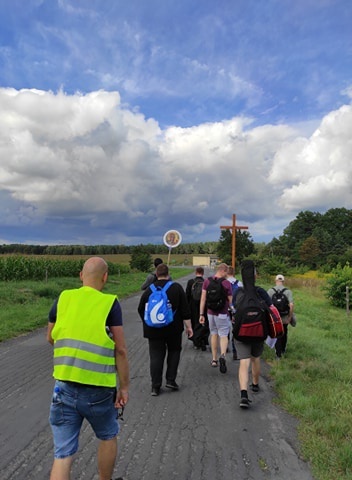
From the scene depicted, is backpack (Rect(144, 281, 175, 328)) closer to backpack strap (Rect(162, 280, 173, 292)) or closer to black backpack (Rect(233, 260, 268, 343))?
backpack strap (Rect(162, 280, 173, 292))

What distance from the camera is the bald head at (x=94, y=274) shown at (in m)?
2.77

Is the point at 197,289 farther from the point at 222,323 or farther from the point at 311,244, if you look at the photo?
the point at 311,244

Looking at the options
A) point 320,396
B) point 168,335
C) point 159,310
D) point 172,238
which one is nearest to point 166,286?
point 159,310

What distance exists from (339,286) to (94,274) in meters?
19.8

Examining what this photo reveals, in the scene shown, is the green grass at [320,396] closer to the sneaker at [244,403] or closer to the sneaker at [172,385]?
the sneaker at [244,403]

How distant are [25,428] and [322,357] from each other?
19.1 feet

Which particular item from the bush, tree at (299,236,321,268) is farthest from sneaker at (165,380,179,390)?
tree at (299,236,321,268)

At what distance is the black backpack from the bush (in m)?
16.6

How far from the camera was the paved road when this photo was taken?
10.8 feet

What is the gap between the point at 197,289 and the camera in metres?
8.33

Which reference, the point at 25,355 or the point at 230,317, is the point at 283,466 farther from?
the point at 25,355

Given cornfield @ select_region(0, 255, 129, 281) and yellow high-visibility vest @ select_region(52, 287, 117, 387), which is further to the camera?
cornfield @ select_region(0, 255, 129, 281)

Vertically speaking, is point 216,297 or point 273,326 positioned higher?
point 216,297

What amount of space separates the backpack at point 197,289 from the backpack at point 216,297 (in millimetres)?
1373
